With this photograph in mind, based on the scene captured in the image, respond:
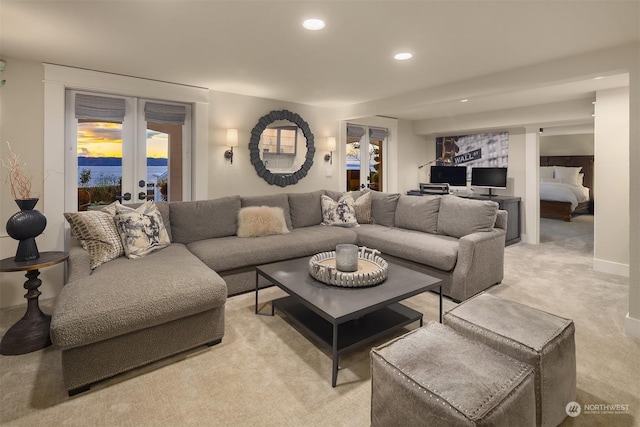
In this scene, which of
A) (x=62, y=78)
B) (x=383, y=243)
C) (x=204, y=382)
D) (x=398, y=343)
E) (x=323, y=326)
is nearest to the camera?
(x=398, y=343)

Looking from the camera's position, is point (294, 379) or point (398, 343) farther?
point (294, 379)

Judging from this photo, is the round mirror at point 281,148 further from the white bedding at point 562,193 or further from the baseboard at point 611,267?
the white bedding at point 562,193

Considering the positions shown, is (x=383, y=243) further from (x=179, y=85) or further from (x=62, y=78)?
(x=62, y=78)

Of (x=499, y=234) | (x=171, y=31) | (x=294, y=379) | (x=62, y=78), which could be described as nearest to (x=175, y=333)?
(x=294, y=379)

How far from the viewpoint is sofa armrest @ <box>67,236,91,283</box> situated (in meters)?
2.27

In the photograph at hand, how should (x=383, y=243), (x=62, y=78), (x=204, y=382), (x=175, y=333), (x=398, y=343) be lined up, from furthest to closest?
(x=383, y=243) < (x=62, y=78) < (x=175, y=333) < (x=204, y=382) < (x=398, y=343)

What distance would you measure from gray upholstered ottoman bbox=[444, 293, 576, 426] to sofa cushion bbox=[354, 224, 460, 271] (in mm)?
1262

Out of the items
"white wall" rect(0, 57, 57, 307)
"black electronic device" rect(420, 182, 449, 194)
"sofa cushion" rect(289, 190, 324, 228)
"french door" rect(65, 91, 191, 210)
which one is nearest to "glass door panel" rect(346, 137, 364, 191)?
"black electronic device" rect(420, 182, 449, 194)

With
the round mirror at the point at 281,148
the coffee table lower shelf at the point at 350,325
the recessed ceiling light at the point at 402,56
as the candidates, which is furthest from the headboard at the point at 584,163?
the coffee table lower shelf at the point at 350,325

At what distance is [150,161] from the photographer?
396 centimetres

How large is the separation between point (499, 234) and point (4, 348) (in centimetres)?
423

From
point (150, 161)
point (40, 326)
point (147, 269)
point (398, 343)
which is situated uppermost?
point (150, 161)

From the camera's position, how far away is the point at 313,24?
2.30 meters

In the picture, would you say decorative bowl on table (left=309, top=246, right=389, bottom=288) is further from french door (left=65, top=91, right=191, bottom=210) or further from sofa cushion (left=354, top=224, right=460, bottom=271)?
french door (left=65, top=91, right=191, bottom=210)
